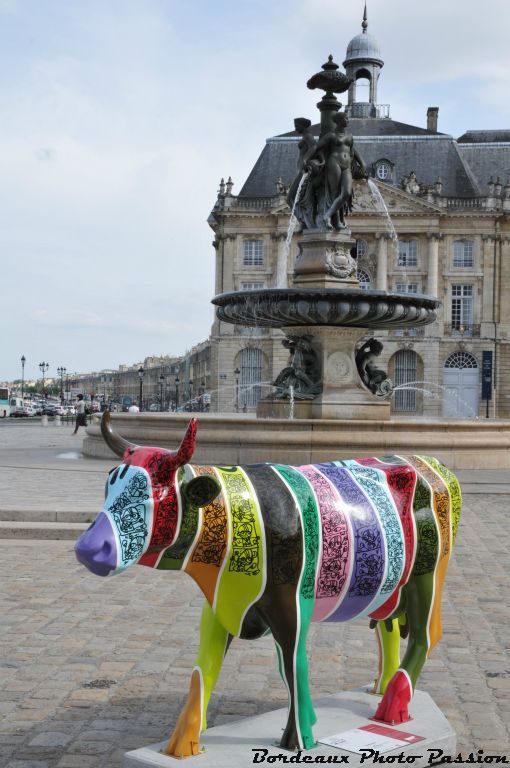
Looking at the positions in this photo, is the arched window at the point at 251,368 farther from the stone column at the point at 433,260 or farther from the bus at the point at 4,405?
the bus at the point at 4,405

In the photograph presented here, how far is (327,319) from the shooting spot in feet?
61.7

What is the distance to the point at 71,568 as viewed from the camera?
961 centimetres

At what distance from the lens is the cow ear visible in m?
4.21

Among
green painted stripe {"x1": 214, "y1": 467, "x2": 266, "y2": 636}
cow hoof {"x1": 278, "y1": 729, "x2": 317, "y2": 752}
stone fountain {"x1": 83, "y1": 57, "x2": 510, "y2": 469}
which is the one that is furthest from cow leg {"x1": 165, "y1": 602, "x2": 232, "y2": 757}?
stone fountain {"x1": 83, "y1": 57, "x2": 510, "y2": 469}

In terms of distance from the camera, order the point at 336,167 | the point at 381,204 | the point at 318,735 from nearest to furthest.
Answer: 1. the point at 318,735
2. the point at 336,167
3. the point at 381,204

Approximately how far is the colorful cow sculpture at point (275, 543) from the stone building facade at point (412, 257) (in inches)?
2748

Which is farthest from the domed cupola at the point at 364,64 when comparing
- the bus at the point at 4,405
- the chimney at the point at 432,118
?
the bus at the point at 4,405

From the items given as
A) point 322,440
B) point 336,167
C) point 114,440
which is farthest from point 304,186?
point 114,440

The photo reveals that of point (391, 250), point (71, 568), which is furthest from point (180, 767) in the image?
point (391, 250)

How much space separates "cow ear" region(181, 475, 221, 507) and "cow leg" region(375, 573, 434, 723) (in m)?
1.17

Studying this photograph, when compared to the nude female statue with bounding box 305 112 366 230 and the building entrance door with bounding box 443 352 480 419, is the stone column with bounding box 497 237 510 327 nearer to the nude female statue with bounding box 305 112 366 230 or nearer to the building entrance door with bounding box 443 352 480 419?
the building entrance door with bounding box 443 352 480 419

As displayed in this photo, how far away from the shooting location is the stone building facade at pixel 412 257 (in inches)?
2965

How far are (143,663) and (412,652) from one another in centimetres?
210

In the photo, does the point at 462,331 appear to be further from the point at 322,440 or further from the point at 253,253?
the point at 322,440
